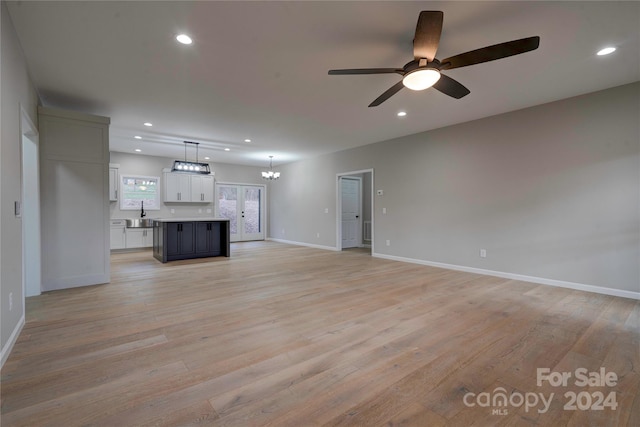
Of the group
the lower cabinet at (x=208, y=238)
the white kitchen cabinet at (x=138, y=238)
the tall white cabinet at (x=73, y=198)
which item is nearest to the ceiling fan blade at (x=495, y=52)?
the tall white cabinet at (x=73, y=198)

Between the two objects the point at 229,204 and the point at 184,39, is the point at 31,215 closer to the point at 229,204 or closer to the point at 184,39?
the point at 184,39

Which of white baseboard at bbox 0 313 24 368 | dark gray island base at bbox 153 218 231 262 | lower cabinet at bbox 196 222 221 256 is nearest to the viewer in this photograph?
white baseboard at bbox 0 313 24 368

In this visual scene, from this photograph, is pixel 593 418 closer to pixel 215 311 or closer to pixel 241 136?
pixel 215 311

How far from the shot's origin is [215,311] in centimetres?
305

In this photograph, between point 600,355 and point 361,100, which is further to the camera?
point 361,100

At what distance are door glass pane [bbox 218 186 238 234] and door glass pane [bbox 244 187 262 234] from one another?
361mm

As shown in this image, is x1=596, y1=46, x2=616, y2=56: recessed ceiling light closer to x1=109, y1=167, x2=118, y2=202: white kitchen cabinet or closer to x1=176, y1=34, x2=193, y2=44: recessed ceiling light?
x1=176, y1=34, x2=193, y2=44: recessed ceiling light

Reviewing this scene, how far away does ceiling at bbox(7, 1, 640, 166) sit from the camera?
2258 millimetres

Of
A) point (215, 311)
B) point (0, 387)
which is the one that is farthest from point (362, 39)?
point (0, 387)

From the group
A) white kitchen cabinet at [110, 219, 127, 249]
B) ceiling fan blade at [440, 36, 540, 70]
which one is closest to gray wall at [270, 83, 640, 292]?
ceiling fan blade at [440, 36, 540, 70]

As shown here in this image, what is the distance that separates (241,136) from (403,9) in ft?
14.6

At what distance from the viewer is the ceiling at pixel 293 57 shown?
7.41ft

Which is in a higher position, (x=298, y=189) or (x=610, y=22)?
(x=610, y=22)

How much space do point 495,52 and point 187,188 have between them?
838 cm
